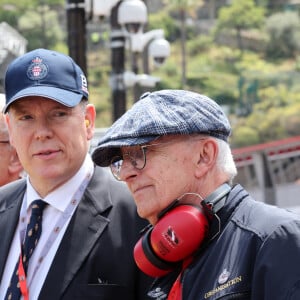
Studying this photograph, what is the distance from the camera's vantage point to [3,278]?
10.4ft

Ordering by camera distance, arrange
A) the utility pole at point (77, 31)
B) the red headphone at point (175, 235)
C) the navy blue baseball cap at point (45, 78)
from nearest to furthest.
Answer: the red headphone at point (175, 235) → the navy blue baseball cap at point (45, 78) → the utility pole at point (77, 31)

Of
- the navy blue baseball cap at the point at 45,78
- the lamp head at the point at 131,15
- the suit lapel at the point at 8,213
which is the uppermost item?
the navy blue baseball cap at the point at 45,78

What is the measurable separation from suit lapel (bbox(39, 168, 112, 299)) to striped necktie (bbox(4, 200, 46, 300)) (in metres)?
0.11

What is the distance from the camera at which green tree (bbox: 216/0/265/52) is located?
71.0 meters

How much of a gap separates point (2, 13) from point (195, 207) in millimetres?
73384

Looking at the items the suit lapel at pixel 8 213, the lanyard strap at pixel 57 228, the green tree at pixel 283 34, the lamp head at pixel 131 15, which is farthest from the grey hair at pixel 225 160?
the green tree at pixel 283 34

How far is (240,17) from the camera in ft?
234

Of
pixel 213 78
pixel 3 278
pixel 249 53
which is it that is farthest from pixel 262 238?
pixel 249 53

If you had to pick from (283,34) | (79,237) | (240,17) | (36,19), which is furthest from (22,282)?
(240,17)

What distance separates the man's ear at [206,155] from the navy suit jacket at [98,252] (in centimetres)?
→ 72

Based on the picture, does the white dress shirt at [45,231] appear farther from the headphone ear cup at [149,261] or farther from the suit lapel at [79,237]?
the headphone ear cup at [149,261]

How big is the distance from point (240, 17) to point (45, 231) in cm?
6982

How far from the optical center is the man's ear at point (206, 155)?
246 cm

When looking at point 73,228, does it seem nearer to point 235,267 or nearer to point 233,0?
point 235,267
